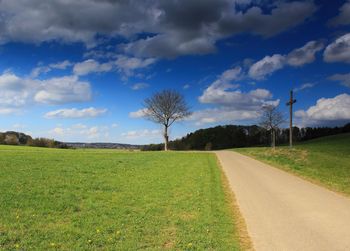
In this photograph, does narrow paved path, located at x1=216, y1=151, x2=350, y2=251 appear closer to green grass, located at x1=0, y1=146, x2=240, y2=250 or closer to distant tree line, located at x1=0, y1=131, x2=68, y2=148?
green grass, located at x1=0, y1=146, x2=240, y2=250

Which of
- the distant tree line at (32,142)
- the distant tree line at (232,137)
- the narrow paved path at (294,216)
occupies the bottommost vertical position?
the narrow paved path at (294,216)

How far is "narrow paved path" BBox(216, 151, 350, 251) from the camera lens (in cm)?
736

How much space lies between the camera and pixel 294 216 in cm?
987

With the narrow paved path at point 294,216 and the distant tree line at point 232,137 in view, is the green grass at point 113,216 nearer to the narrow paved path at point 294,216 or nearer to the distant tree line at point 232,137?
the narrow paved path at point 294,216

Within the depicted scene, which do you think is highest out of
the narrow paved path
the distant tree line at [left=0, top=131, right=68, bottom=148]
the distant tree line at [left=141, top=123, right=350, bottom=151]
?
the distant tree line at [left=141, top=123, right=350, bottom=151]

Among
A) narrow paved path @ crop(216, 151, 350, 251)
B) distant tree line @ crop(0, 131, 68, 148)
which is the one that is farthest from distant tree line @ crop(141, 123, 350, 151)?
narrow paved path @ crop(216, 151, 350, 251)

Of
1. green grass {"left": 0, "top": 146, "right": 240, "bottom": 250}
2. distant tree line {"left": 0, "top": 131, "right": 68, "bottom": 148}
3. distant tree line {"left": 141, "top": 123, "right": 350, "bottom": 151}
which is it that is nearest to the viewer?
green grass {"left": 0, "top": 146, "right": 240, "bottom": 250}

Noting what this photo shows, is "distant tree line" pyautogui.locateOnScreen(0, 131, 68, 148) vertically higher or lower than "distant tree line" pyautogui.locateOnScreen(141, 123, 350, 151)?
lower

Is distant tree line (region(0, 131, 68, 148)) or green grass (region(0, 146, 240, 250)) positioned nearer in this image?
green grass (region(0, 146, 240, 250))

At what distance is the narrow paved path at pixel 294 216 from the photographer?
24.2 ft

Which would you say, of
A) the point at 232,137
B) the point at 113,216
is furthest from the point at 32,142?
the point at 113,216

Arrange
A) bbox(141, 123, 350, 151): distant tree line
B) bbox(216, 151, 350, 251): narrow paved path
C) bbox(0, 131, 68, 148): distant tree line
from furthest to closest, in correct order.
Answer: bbox(141, 123, 350, 151): distant tree line < bbox(0, 131, 68, 148): distant tree line < bbox(216, 151, 350, 251): narrow paved path

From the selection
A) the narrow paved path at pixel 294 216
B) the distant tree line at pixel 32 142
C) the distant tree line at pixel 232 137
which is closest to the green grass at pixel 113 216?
the narrow paved path at pixel 294 216

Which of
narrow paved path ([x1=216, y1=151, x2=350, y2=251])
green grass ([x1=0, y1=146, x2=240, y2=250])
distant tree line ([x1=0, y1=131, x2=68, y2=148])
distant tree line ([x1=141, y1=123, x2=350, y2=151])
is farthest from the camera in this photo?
distant tree line ([x1=141, y1=123, x2=350, y2=151])
